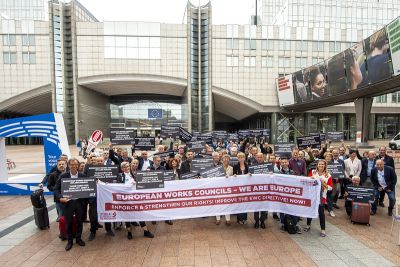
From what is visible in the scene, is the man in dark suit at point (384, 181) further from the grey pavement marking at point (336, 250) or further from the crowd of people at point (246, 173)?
the grey pavement marking at point (336, 250)

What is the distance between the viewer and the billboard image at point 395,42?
18422mm

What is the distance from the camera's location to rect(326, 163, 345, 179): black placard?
7582 millimetres

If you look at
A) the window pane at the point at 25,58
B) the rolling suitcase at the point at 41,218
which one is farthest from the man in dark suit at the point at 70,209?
the window pane at the point at 25,58

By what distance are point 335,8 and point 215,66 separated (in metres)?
55.0

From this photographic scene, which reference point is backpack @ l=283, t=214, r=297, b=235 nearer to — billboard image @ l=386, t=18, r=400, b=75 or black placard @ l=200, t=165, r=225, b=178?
black placard @ l=200, t=165, r=225, b=178

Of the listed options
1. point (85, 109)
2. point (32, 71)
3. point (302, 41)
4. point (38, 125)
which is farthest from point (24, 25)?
point (302, 41)

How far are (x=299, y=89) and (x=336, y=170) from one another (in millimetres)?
33224

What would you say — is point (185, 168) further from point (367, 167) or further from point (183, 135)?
point (183, 135)

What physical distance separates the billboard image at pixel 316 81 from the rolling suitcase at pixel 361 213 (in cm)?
2747

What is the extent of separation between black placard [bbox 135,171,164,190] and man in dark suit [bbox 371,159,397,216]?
6.26m

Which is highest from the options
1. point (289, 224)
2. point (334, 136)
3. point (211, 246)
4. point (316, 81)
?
point (316, 81)

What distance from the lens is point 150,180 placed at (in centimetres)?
612

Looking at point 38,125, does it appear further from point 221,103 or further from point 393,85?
point 221,103

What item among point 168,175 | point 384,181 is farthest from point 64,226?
point 384,181
